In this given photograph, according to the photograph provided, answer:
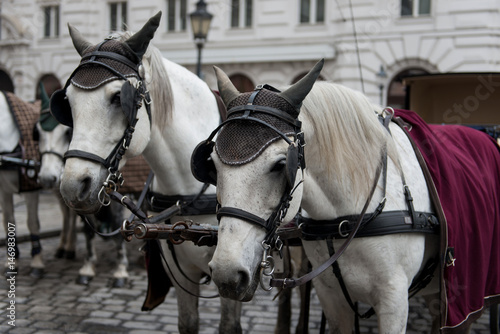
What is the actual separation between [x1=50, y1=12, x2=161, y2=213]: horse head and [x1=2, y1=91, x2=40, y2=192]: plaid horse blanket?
155 inches

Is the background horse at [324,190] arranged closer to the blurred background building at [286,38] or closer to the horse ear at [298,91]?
the horse ear at [298,91]

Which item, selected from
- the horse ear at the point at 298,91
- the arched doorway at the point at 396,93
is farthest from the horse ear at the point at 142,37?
the arched doorway at the point at 396,93

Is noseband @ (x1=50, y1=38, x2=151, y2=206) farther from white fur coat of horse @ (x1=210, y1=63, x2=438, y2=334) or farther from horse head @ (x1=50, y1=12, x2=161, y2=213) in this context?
white fur coat of horse @ (x1=210, y1=63, x2=438, y2=334)

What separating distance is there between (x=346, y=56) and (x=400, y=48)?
172cm

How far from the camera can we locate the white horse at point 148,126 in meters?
2.56

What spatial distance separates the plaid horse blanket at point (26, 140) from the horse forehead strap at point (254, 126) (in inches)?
196

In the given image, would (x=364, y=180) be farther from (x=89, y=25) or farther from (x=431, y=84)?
(x=89, y=25)

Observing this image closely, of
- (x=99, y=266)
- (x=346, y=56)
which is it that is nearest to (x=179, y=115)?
(x=99, y=266)

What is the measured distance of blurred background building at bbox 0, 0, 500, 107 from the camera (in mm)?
14914

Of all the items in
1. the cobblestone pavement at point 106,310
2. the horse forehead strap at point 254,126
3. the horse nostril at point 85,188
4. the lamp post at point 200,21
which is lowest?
the cobblestone pavement at point 106,310

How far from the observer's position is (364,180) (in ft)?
8.00

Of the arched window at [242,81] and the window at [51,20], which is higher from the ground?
the window at [51,20]

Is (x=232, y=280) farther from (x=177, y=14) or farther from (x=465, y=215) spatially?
(x=177, y=14)

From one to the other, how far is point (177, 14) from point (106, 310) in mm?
15636
